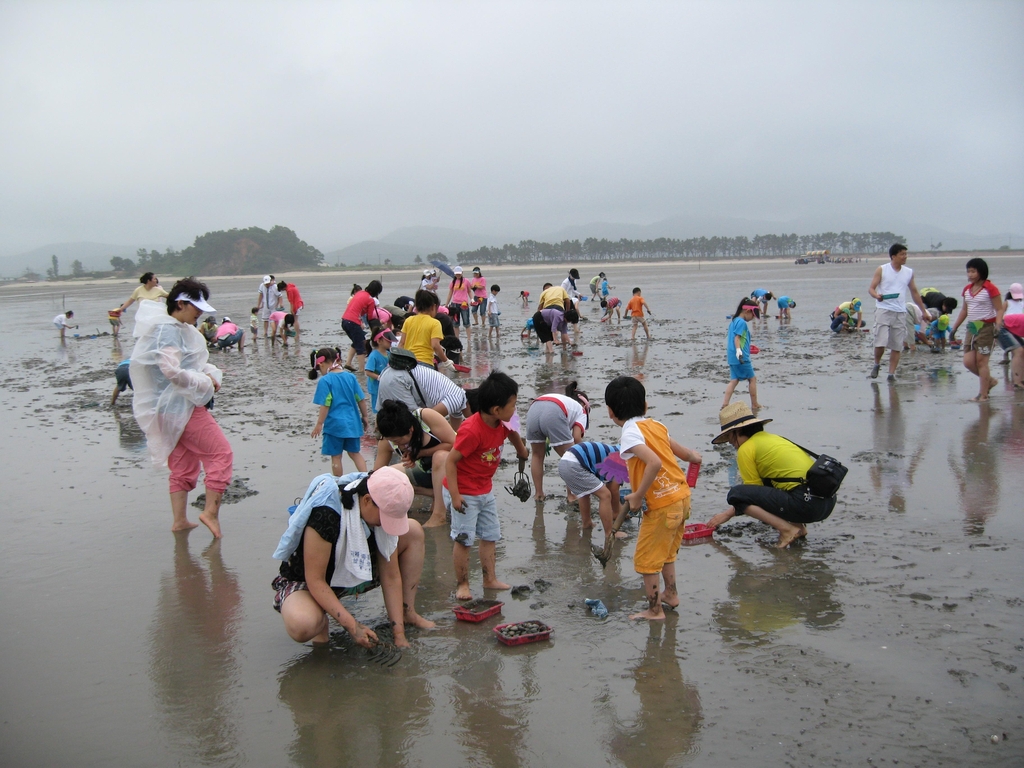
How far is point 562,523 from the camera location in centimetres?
618

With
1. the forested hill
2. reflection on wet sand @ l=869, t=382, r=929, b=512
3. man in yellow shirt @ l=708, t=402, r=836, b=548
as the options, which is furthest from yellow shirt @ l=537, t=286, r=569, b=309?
the forested hill

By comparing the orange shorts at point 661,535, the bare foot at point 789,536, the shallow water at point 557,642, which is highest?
the orange shorts at point 661,535

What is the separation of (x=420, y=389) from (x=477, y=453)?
1775mm

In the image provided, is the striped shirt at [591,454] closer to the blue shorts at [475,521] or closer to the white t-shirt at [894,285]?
the blue shorts at [475,521]

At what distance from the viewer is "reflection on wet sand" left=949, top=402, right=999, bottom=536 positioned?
5745mm

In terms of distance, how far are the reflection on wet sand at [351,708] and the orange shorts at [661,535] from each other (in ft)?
4.95

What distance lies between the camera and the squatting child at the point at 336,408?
674cm

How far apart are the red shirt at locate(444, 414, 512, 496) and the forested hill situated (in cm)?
11376

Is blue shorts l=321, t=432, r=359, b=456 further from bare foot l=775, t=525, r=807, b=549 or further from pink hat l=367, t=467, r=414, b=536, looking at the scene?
bare foot l=775, t=525, r=807, b=549

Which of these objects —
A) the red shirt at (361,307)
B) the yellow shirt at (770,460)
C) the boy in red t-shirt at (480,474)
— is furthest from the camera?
the red shirt at (361,307)

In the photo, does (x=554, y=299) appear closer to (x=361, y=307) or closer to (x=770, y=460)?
(x=361, y=307)

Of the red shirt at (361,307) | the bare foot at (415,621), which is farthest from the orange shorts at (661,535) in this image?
the red shirt at (361,307)

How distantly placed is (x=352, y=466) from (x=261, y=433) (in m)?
2.11

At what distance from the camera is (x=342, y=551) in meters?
3.99
